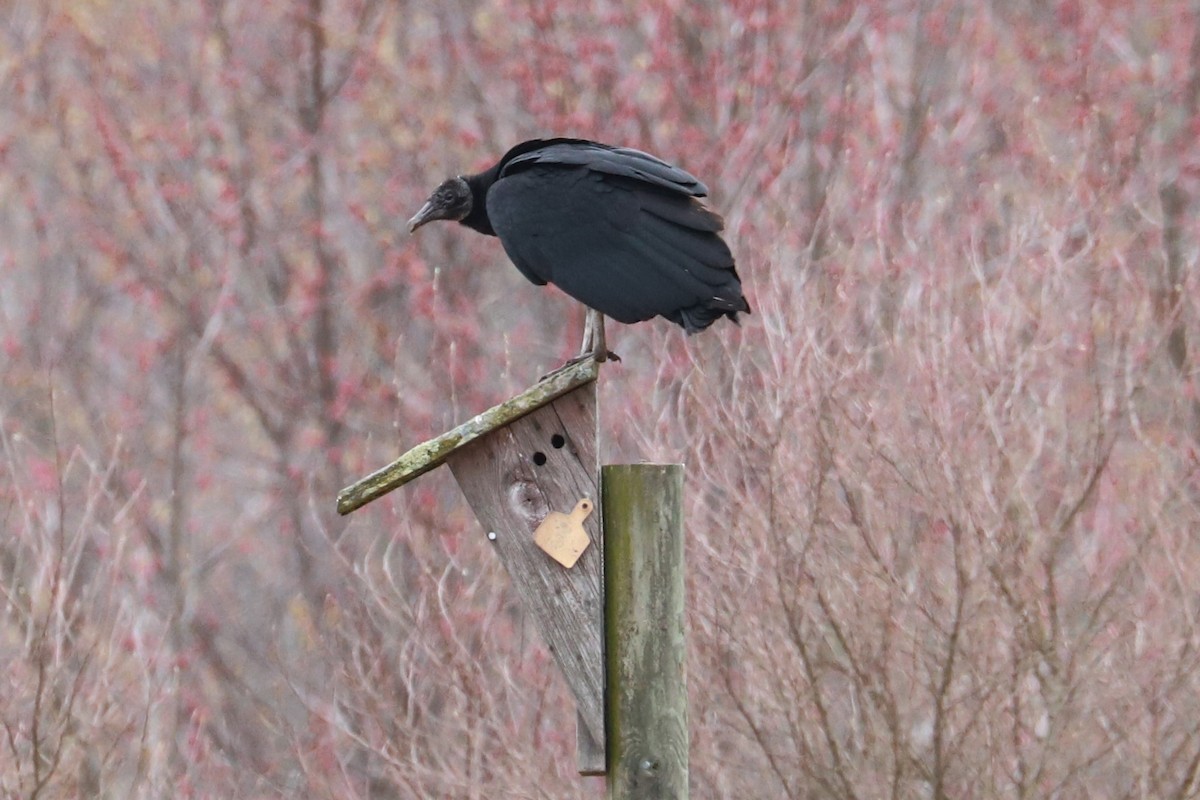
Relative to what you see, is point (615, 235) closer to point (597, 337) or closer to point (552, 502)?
point (597, 337)

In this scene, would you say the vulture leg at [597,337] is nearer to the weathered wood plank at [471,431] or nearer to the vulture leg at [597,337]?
the vulture leg at [597,337]

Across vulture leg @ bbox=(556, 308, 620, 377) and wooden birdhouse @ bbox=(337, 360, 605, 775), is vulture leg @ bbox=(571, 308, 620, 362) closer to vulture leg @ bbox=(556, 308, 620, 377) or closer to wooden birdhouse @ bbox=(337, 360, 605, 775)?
vulture leg @ bbox=(556, 308, 620, 377)

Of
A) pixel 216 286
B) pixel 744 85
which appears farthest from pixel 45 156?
Result: pixel 744 85

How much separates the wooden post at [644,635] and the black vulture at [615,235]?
0.28 m

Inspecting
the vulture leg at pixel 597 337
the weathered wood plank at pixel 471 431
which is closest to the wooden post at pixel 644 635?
the weathered wood plank at pixel 471 431

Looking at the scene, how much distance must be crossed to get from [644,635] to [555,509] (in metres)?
0.27

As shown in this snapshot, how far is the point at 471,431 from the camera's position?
2930 millimetres

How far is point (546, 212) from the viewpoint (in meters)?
3.52

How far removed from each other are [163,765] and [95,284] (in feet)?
17.3

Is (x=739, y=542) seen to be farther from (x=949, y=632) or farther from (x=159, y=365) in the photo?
(x=159, y=365)

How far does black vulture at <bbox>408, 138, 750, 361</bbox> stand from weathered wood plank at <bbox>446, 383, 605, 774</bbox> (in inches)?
7.0

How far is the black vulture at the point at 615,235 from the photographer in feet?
10.5

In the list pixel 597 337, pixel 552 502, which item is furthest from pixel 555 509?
pixel 597 337

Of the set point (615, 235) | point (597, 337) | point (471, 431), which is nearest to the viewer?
point (471, 431)
